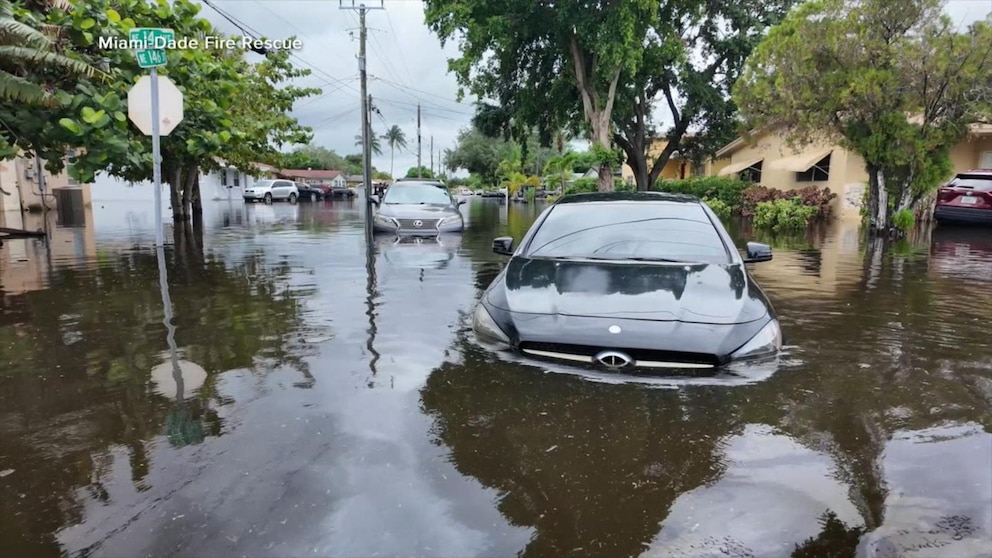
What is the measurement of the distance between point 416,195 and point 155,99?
28.2 feet

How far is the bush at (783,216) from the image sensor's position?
1922cm

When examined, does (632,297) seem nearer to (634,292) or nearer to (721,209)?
(634,292)

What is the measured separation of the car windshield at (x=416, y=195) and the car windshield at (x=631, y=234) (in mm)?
9583


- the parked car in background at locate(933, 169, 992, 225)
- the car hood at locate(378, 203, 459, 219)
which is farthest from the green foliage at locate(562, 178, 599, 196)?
the car hood at locate(378, 203, 459, 219)

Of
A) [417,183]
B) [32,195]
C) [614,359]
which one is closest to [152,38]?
[614,359]

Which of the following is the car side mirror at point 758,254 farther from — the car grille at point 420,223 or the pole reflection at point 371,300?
the car grille at point 420,223

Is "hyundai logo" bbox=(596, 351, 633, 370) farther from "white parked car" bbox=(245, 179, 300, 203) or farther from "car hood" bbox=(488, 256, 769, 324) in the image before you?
"white parked car" bbox=(245, 179, 300, 203)

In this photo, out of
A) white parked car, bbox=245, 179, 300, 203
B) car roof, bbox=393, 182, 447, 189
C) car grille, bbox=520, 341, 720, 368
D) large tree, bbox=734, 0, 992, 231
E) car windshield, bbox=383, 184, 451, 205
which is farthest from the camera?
white parked car, bbox=245, 179, 300, 203

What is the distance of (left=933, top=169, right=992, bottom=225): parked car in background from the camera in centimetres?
1636

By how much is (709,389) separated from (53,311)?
22.1 ft

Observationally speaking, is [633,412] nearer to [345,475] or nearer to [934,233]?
[345,475]

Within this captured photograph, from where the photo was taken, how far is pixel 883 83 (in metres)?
13.2

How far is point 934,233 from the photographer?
53.4ft

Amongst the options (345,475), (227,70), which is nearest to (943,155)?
(227,70)
